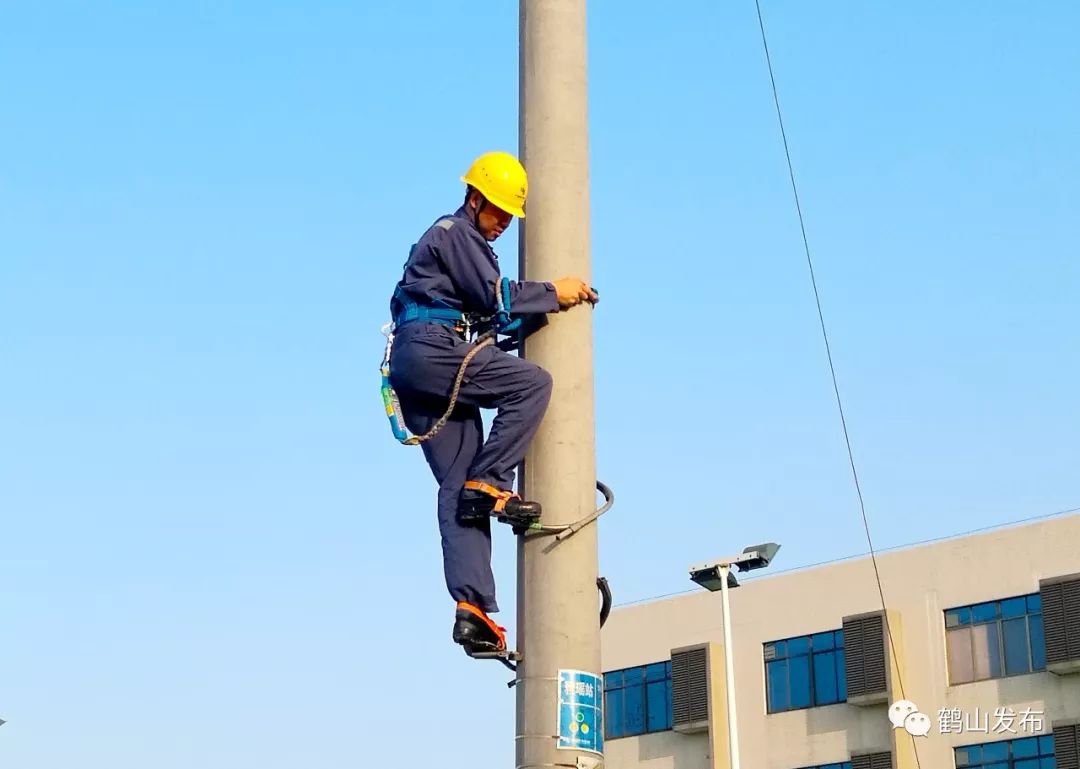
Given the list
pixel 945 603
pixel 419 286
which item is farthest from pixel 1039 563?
pixel 419 286

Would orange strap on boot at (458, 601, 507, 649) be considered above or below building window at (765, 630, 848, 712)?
below

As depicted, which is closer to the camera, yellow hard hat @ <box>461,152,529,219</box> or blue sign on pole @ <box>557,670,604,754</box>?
blue sign on pole @ <box>557,670,604,754</box>

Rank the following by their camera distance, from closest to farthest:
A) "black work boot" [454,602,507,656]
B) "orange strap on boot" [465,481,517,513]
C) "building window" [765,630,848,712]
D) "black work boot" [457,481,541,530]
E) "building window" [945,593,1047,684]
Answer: "black work boot" [457,481,541,530]
"orange strap on boot" [465,481,517,513]
"black work boot" [454,602,507,656]
"building window" [945,593,1047,684]
"building window" [765,630,848,712]

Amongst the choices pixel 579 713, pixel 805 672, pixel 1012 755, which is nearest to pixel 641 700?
pixel 805 672

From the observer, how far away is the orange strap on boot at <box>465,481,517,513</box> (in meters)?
5.14

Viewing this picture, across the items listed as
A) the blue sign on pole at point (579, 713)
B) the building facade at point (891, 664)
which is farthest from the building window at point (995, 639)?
the blue sign on pole at point (579, 713)

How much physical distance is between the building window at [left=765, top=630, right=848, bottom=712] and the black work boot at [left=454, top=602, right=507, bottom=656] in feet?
117

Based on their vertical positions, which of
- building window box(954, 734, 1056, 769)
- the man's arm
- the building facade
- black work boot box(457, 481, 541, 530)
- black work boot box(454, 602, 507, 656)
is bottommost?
black work boot box(454, 602, 507, 656)

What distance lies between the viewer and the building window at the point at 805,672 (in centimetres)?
4012

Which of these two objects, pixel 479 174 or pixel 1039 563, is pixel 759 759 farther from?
pixel 479 174

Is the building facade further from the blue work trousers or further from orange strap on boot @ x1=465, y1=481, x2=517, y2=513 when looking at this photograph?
orange strap on boot @ x1=465, y1=481, x2=517, y2=513

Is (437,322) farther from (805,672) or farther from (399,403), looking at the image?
(805,672)

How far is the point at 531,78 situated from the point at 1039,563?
33.6m

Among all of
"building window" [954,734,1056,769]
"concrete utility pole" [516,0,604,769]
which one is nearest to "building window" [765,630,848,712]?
"building window" [954,734,1056,769]
